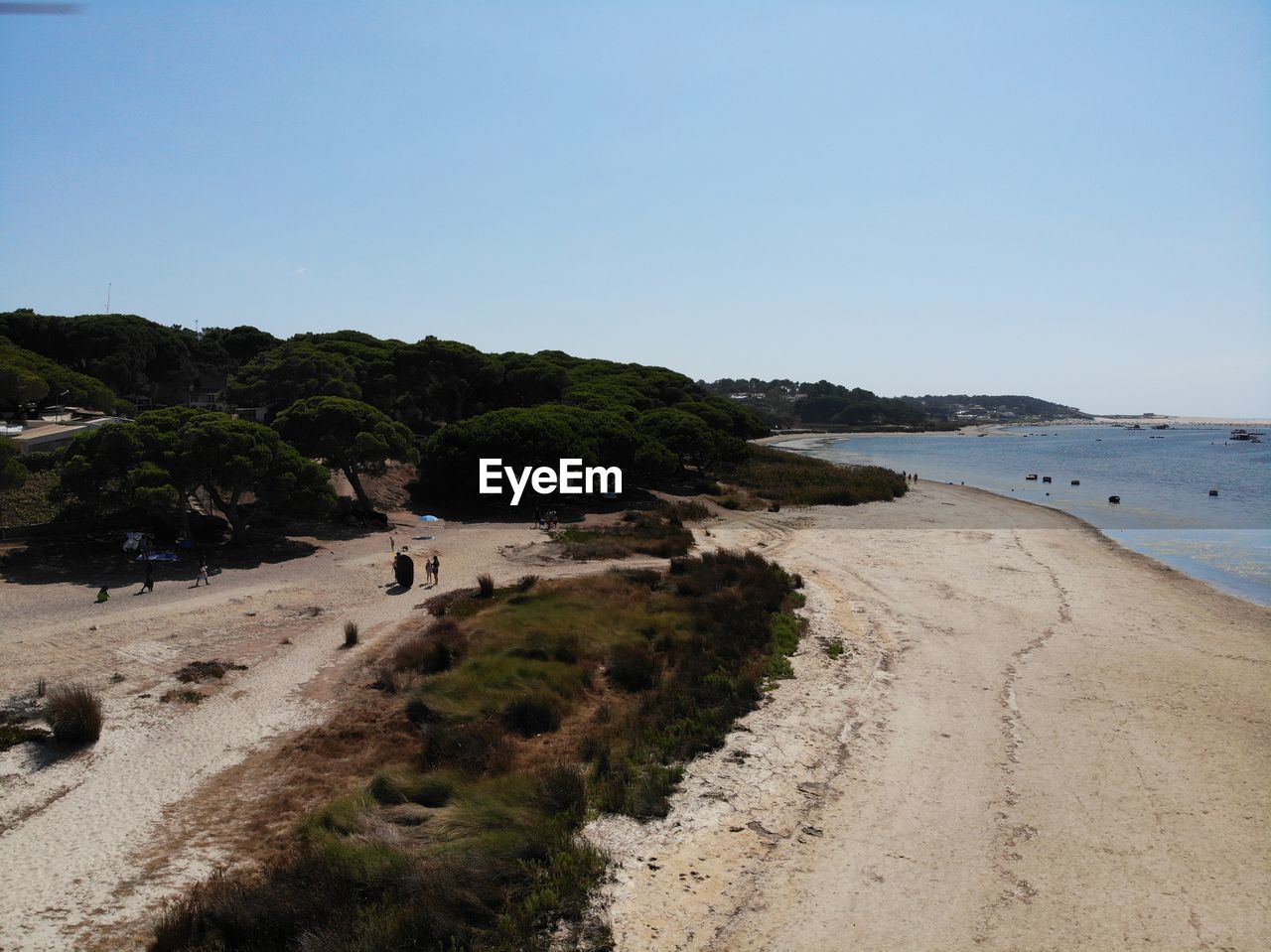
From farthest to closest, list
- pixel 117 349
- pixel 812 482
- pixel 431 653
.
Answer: pixel 812 482 → pixel 117 349 → pixel 431 653

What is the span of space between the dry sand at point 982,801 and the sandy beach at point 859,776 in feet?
0.14

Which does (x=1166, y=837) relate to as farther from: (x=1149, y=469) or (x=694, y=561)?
(x=1149, y=469)

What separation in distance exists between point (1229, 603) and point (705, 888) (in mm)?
22379

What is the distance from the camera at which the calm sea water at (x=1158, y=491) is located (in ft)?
101

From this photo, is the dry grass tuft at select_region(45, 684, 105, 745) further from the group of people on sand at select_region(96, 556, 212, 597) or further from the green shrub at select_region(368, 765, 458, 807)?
the group of people on sand at select_region(96, 556, 212, 597)

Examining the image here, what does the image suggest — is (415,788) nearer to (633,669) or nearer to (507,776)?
(507,776)

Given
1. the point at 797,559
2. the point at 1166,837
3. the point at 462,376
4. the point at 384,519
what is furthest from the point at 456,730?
the point at 462,376

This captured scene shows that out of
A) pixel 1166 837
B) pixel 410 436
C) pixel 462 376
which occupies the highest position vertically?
pixel 462 376

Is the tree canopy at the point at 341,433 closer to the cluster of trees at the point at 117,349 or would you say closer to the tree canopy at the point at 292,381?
the tree canopy at the point at 292,381

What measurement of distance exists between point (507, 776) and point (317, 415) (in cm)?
2494

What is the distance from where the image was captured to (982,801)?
10484 mm

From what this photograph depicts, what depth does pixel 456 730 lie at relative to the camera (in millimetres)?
12242

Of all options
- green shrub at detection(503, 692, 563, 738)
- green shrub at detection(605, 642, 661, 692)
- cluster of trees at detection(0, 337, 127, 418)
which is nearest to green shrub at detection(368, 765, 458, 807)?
green shrub at detection(503, 692, 563, 738)

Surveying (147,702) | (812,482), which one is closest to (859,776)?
(147,702)
